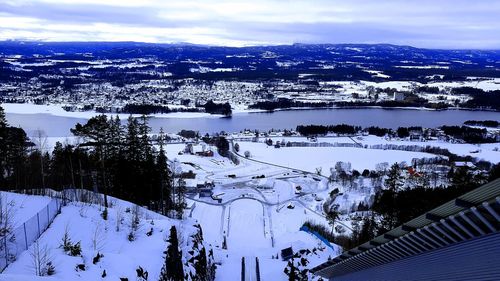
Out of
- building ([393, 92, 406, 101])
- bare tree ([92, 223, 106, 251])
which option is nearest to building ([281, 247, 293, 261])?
bare tree ([92, 223, 106, 251])

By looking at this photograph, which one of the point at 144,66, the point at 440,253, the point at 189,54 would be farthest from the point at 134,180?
the point at 189,54

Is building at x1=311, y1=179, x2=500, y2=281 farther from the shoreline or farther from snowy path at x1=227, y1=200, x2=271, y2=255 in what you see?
the shoreline

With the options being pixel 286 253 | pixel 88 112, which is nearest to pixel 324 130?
pixel 88 112

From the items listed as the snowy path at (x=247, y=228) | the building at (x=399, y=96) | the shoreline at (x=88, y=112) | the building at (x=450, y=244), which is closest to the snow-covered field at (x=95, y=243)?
the building at (x=450, y=244)

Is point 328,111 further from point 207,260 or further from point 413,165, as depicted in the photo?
point 207,260

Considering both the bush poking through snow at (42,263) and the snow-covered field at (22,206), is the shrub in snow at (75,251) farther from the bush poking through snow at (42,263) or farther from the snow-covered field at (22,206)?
the snow-covered field at (22,206)
